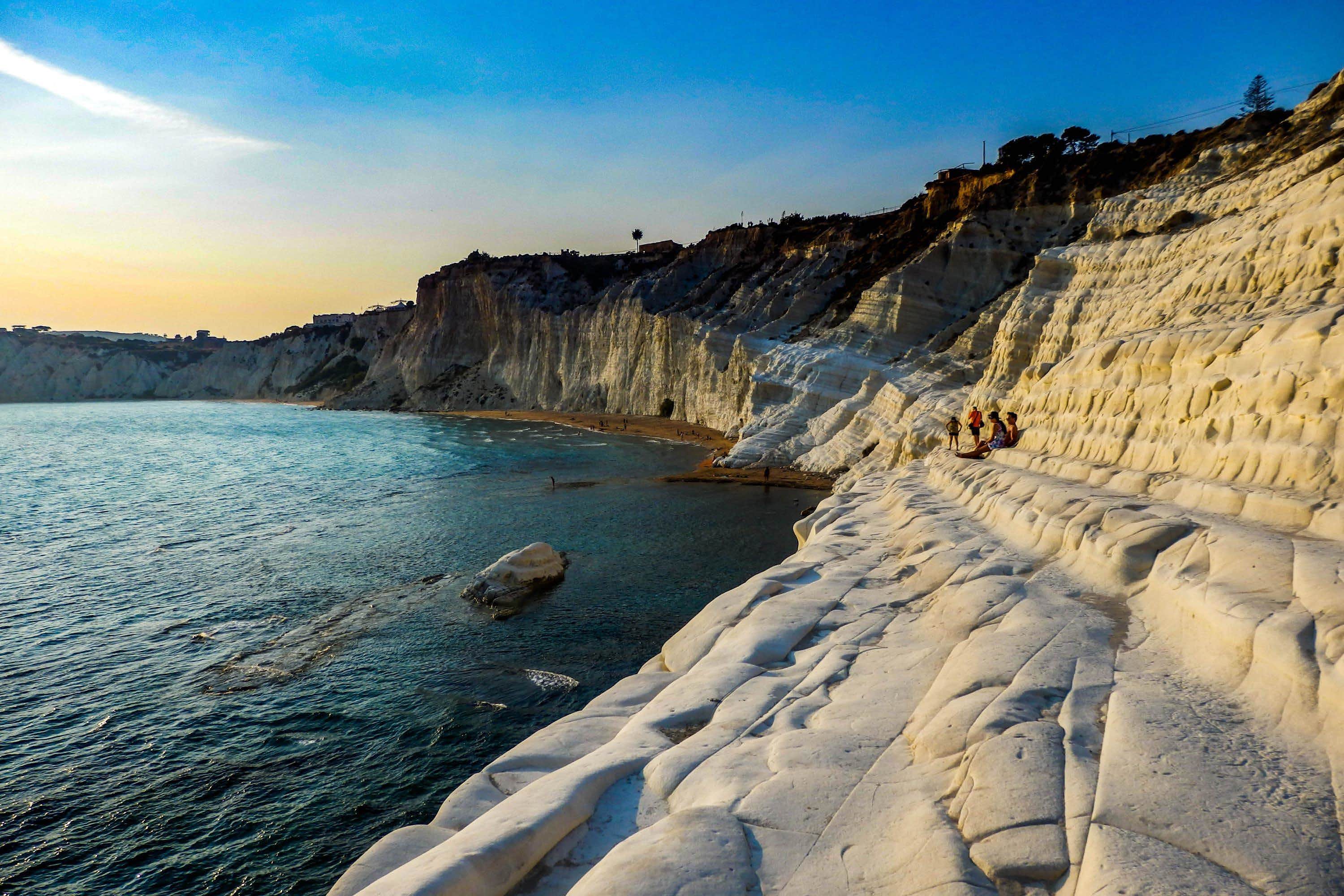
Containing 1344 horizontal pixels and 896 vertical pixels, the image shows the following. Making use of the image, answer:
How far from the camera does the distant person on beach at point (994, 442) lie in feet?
56.7

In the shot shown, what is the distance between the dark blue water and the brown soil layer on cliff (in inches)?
85.5

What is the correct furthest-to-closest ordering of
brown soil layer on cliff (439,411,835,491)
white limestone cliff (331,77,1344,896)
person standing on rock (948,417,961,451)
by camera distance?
brown soil layer on cliff (439,411,835,491), person standing on rock (948,417,961,451), white limestone cliff (331,77,1344,896)

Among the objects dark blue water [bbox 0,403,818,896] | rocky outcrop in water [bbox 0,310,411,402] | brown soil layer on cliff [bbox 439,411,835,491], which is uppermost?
rocky outcrop in water [bbox 0,310,411,402]

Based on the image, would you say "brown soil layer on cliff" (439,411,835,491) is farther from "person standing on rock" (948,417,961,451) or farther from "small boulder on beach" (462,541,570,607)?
"small boulder on beach" (462,541,570,607)

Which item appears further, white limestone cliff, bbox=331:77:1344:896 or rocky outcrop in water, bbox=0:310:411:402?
rocky outcrop in water, bbox=0:310:411:402

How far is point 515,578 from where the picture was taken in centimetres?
1872

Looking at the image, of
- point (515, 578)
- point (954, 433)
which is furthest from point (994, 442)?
point (515, 578)

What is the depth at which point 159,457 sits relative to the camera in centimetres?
5381

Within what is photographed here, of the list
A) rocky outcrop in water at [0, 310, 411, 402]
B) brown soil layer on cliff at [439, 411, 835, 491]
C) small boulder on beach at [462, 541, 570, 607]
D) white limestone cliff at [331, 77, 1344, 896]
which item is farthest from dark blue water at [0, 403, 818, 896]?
rocky outcrop in water at [0, 310, 411, 402]

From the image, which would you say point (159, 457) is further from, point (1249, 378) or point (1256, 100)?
point (1256, 100)

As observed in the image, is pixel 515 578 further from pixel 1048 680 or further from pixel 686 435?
pixel 686 435

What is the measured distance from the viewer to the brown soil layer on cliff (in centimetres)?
3481

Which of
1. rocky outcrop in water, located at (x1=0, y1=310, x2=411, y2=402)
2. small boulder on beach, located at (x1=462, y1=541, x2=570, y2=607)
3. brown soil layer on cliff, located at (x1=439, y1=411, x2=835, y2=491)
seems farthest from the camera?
rocky outcrop in water, located at (x1=0, y1=310, x2=411, y2=402)

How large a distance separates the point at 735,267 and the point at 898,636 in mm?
64752
